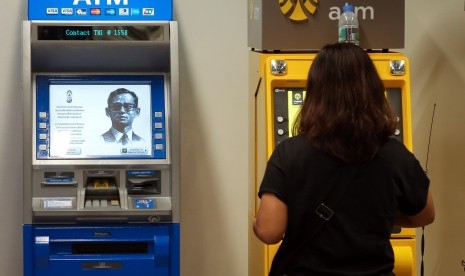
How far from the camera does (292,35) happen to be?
3.17m

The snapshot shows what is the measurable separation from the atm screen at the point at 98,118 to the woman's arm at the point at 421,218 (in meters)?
1.23

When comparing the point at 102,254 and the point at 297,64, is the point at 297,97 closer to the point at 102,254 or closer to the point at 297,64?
the point at 297,64

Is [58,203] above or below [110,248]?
above

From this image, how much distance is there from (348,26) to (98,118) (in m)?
1.17

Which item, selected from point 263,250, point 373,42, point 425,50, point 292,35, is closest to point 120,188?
point 263,250

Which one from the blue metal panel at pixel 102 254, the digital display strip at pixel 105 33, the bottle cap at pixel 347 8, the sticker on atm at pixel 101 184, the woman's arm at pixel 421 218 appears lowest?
the blue metal panel at pixel 102 254

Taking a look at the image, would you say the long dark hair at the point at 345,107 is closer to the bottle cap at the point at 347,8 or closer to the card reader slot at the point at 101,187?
the bottle cap at the point at 347,8

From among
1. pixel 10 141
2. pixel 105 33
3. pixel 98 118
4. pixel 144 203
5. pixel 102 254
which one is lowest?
pixel 102 254

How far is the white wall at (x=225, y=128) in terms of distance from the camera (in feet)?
12.6

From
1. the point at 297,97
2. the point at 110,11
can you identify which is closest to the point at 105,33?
the point at 110,11

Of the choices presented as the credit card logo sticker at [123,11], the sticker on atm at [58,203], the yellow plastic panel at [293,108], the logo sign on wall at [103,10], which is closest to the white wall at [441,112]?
the yellow plastic panel at [293,108]

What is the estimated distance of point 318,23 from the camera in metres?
3.18

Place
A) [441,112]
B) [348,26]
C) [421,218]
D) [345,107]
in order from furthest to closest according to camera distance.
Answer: [441,112] < [348,26] < [421,218] < [345,107]

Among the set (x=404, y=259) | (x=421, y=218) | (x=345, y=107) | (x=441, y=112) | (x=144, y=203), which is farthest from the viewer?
(x=441, y=112)
